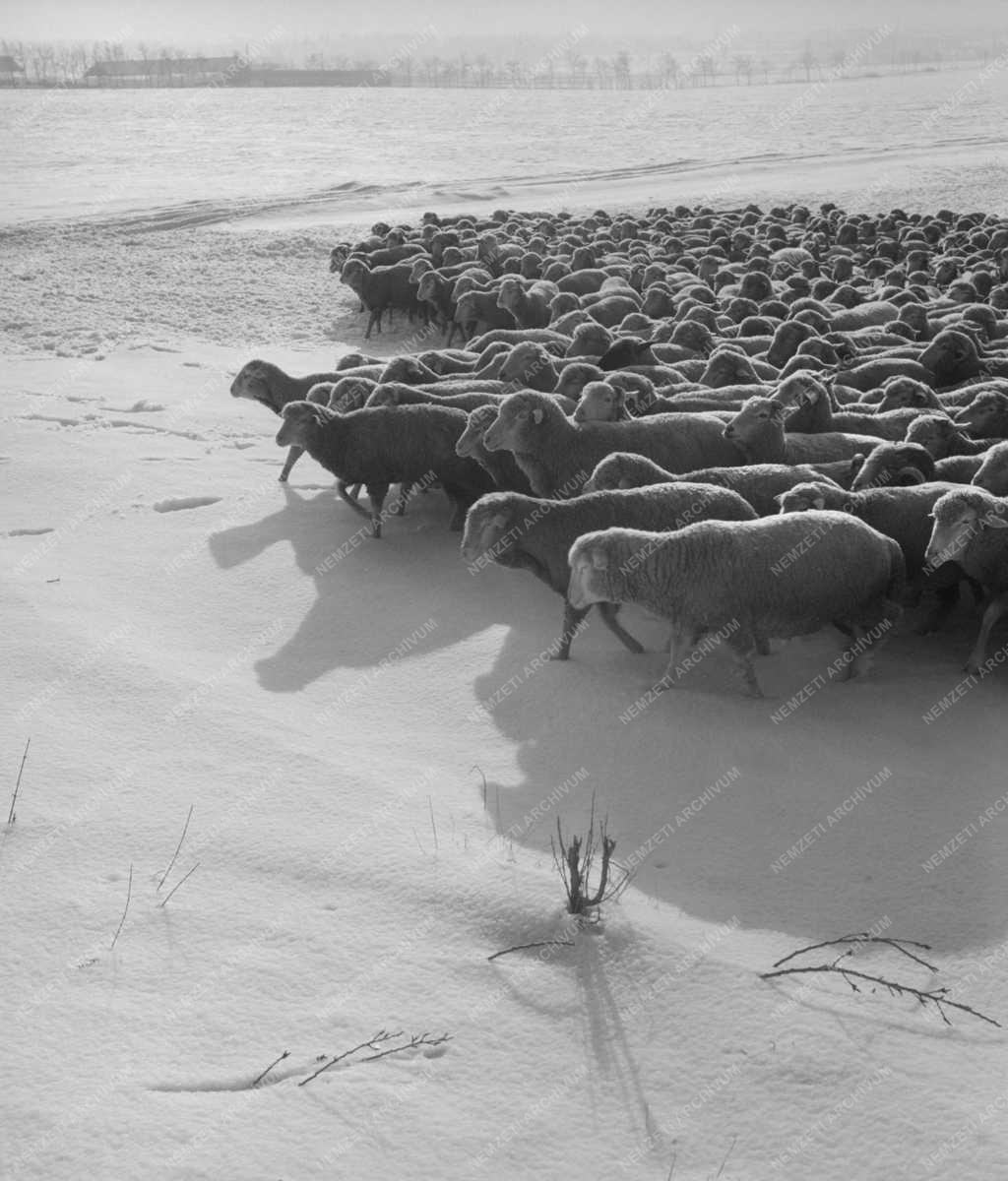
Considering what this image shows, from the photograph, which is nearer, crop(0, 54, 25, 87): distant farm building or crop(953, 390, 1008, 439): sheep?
crop(953, 390, 1008, 439): sheep

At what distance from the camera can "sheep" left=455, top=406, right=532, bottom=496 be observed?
8.05 meters

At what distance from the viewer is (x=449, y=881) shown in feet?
14.1

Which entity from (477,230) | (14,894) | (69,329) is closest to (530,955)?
(14,894)

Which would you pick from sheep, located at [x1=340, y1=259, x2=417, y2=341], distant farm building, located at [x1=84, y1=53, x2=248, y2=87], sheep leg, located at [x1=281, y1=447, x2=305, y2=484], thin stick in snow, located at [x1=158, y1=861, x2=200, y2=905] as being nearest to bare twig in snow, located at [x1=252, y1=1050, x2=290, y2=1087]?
thin stick in snow, located at [x1=158, y1=861, x2=200, y2=905]

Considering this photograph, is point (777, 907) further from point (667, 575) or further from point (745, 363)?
point (745, 363)

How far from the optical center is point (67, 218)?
2606cm

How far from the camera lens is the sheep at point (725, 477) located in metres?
7.21

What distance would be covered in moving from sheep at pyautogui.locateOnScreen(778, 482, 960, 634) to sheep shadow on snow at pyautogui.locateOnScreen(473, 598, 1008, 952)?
0.46 meters

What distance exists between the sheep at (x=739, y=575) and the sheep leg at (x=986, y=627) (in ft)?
1.96

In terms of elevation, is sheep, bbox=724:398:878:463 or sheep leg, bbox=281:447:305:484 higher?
sheep, bbox=724:398:878:463

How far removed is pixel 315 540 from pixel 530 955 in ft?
16.8

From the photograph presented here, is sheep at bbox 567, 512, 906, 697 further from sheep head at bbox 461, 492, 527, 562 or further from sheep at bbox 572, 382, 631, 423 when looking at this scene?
sheep at bbox 572, 382, 631, 423

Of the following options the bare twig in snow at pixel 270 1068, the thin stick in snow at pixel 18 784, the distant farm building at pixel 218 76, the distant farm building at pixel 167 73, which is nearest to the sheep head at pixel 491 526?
the thin stick in snow at pixel 18 784

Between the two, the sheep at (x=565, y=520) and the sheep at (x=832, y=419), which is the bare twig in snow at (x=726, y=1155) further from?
the sheep at (x=832, y=419)
